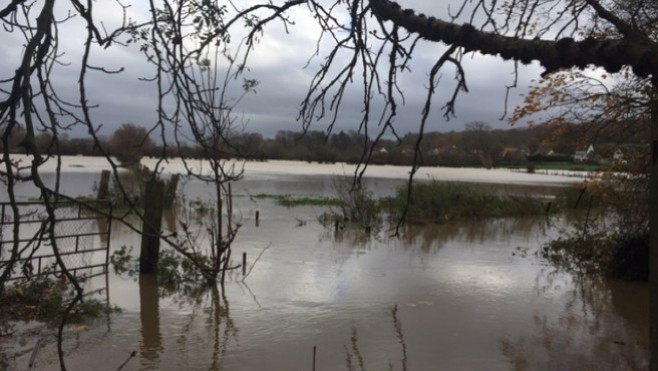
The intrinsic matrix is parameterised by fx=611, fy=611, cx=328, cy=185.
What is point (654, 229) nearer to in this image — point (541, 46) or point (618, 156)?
point (541, 46)

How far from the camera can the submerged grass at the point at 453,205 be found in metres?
21.3

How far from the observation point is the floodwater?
664cm

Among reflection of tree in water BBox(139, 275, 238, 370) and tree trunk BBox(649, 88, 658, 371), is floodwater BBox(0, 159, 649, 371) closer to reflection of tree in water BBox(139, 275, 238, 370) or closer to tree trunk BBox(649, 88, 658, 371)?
reflection of tree in water BBox(139, 275, 238, 370)

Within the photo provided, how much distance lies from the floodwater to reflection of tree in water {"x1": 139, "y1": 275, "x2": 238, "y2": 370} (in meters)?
0.02

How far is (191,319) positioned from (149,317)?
1.83 ft

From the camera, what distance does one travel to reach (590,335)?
7992 millimetres

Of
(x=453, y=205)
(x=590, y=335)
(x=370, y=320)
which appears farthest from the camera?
(x=453, y=205)

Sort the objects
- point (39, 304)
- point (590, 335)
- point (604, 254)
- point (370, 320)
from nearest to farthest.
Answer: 1. point (39, 304)
2. point (590, 335)
3. point (370, 320)
4. point (604, 254)

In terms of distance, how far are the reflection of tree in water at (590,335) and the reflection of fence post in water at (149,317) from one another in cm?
395

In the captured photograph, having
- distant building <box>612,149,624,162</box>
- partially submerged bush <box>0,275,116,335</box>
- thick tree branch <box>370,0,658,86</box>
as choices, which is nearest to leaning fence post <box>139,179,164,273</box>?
partially submerged bush <box>0,275,116,335</box>

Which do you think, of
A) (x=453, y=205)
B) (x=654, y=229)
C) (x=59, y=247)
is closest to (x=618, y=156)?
(x=654, y=229)

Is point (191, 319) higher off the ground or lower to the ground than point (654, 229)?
lower

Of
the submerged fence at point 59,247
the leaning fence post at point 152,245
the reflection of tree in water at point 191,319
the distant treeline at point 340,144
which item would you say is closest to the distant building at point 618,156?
the distant treeline at point 340,144

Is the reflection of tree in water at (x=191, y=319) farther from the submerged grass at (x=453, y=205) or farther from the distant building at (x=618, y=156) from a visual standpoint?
the submerged grass at (x=453, y=205)
